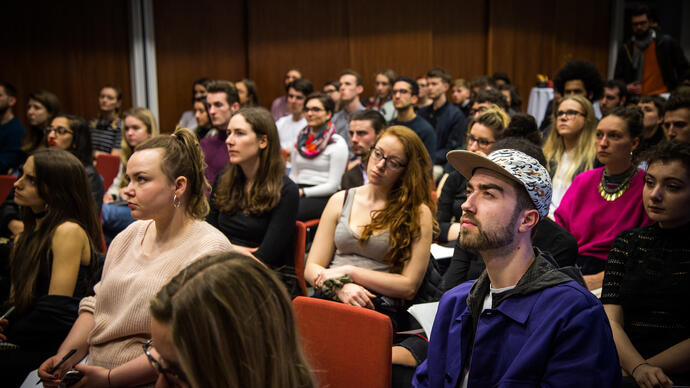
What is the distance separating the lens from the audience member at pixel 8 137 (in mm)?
5516

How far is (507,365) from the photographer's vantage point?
1.50 m

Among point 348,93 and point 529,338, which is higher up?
point 348,93

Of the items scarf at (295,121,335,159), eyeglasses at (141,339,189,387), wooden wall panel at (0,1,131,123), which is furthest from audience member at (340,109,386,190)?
wooden wall panel at (0,1,131,123)

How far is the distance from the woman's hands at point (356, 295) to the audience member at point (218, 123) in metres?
2.34

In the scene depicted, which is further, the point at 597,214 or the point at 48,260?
the point at 597,214

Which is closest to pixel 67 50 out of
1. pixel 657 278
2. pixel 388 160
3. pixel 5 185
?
pixel 5 185

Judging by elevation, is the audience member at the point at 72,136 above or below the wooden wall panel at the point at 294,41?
below

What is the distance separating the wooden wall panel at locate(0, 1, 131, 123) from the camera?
738cm

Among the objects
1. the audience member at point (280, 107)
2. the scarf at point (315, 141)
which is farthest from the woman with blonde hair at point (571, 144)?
the audience member at point (280, 107)

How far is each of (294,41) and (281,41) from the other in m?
0.20

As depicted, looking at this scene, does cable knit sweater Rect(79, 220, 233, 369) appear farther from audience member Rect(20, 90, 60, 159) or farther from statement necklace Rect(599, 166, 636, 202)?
audience member Rect(20, 90, 60, 159)

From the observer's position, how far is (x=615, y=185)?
286 cm

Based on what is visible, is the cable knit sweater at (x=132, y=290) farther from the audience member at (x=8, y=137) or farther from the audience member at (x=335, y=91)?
the audience member at (x=335, y=91)

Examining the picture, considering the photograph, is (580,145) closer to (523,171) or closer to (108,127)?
(523,171)
